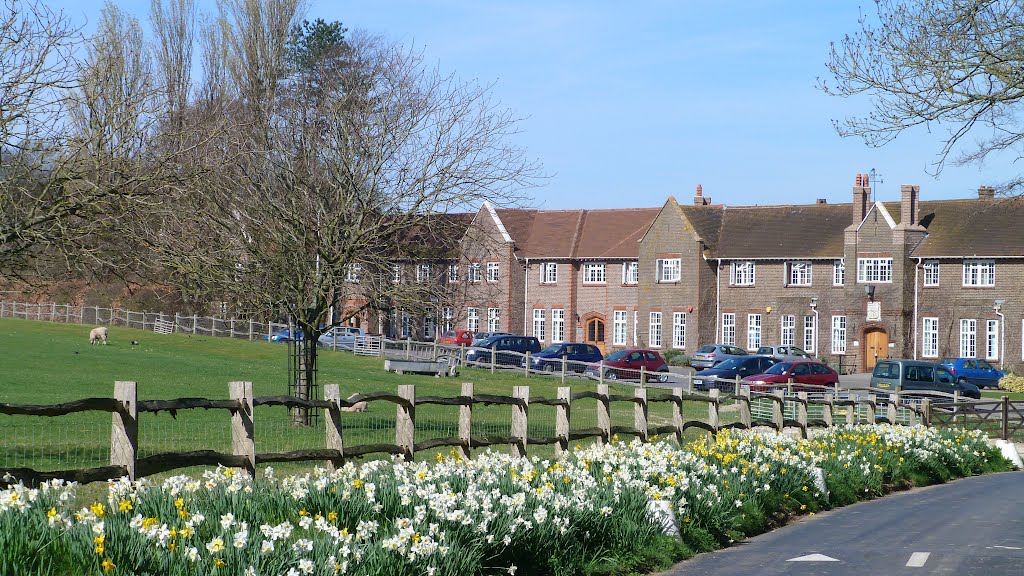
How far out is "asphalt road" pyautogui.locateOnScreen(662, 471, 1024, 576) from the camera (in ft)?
36.1

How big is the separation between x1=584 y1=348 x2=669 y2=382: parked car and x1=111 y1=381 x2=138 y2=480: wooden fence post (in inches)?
1453

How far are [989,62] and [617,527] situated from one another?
8017mm

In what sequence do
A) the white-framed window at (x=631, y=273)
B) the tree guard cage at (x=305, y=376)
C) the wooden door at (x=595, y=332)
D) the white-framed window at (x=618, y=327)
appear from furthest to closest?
the wooden door at (x=595, y=332) → the white-framed window at (x=618, y=327) → the white-framed window at (x=631, y=273) → the tree guard cage at (x=305, y=376)

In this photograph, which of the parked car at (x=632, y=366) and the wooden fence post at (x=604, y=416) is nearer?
the wooden fence post at (x=604, y=416)

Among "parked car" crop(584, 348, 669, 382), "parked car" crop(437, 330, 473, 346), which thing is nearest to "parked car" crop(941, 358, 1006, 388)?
"parked car" crop(584, 348, 669, 382)

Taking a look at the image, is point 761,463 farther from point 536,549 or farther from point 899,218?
point 899,218

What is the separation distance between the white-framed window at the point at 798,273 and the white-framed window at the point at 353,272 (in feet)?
147

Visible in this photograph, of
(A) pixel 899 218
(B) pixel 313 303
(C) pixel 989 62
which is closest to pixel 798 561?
(C) pixel 989 62

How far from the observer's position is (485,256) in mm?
24500

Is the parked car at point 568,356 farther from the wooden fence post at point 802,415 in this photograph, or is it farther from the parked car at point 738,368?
the wooden fence post at point 802,415

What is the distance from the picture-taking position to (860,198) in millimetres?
62875

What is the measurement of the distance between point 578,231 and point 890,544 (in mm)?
60439

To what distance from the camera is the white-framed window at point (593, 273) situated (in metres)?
70.1

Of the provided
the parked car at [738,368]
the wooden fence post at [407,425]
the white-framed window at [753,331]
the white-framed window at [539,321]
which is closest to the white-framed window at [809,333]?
the white-framed window at [753,331]
